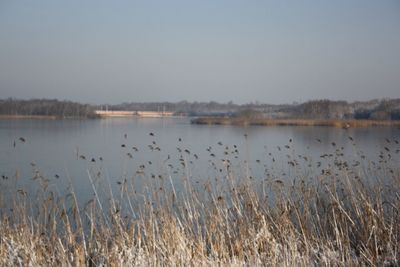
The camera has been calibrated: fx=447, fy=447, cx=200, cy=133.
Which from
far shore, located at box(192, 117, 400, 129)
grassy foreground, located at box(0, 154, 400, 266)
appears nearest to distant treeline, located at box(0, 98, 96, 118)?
far shore, located at box(192, 117, 400, 129)

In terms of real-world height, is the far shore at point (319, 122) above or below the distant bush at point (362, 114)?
below

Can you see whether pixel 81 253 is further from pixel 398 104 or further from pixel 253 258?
pixel 398 104


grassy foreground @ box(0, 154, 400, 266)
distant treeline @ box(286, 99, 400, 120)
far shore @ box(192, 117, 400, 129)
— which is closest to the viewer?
grassy foreground @ box(0, 154, 400, 266)

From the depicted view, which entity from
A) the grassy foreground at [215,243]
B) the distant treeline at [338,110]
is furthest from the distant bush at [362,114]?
the grassy foreground at [215,243]

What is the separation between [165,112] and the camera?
98812mm

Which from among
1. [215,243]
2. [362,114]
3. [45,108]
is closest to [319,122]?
[362,114]

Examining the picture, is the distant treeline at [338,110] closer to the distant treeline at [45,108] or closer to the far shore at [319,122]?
the far shore at [319,122]

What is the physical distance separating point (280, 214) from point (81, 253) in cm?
219

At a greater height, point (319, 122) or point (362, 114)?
point (362, 114)

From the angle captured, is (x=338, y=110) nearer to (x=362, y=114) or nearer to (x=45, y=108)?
(x=362, y=114)

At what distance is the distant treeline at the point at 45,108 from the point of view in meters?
49.4

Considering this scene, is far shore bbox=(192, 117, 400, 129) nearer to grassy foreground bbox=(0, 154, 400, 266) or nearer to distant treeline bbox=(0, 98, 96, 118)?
distant treeline bbox=(0, 98, 96, 118)

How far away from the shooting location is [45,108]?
181 ft

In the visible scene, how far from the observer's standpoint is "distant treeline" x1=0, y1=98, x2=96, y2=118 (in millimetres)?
49406
